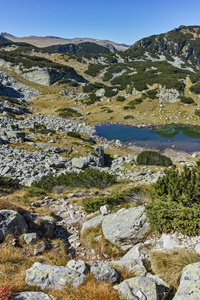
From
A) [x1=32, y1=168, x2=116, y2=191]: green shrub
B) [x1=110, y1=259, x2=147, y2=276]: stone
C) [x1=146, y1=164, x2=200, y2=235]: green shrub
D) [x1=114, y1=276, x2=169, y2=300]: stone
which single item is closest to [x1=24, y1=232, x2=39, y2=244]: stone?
[x1=110, y1=259, x2=147, y2=276]: stone

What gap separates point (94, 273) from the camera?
389 cm

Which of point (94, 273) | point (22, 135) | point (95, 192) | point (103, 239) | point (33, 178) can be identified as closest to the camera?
point (94, 273)

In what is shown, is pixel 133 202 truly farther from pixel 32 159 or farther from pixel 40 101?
pixel 40 101

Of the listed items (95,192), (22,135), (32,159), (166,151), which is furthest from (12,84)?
(95,192)

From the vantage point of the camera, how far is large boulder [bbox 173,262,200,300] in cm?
312

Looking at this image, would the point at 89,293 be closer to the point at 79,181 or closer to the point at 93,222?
the point at 93,222

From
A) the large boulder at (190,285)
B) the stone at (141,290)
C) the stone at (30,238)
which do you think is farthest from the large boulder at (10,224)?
the large boulder at (190,285)

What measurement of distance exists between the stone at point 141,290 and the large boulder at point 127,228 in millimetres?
2287

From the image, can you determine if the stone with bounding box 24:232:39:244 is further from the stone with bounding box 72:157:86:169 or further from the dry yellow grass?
the stone with bounding box 72:157:86:169

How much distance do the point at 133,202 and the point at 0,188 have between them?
27.4 ft

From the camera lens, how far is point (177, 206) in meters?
5.45

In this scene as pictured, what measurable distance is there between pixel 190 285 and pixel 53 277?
2.92 metres

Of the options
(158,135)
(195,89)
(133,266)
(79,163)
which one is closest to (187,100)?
(195,89)

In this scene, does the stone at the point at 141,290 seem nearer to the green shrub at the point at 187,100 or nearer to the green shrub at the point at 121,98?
the green shrub at the point at 187,100
